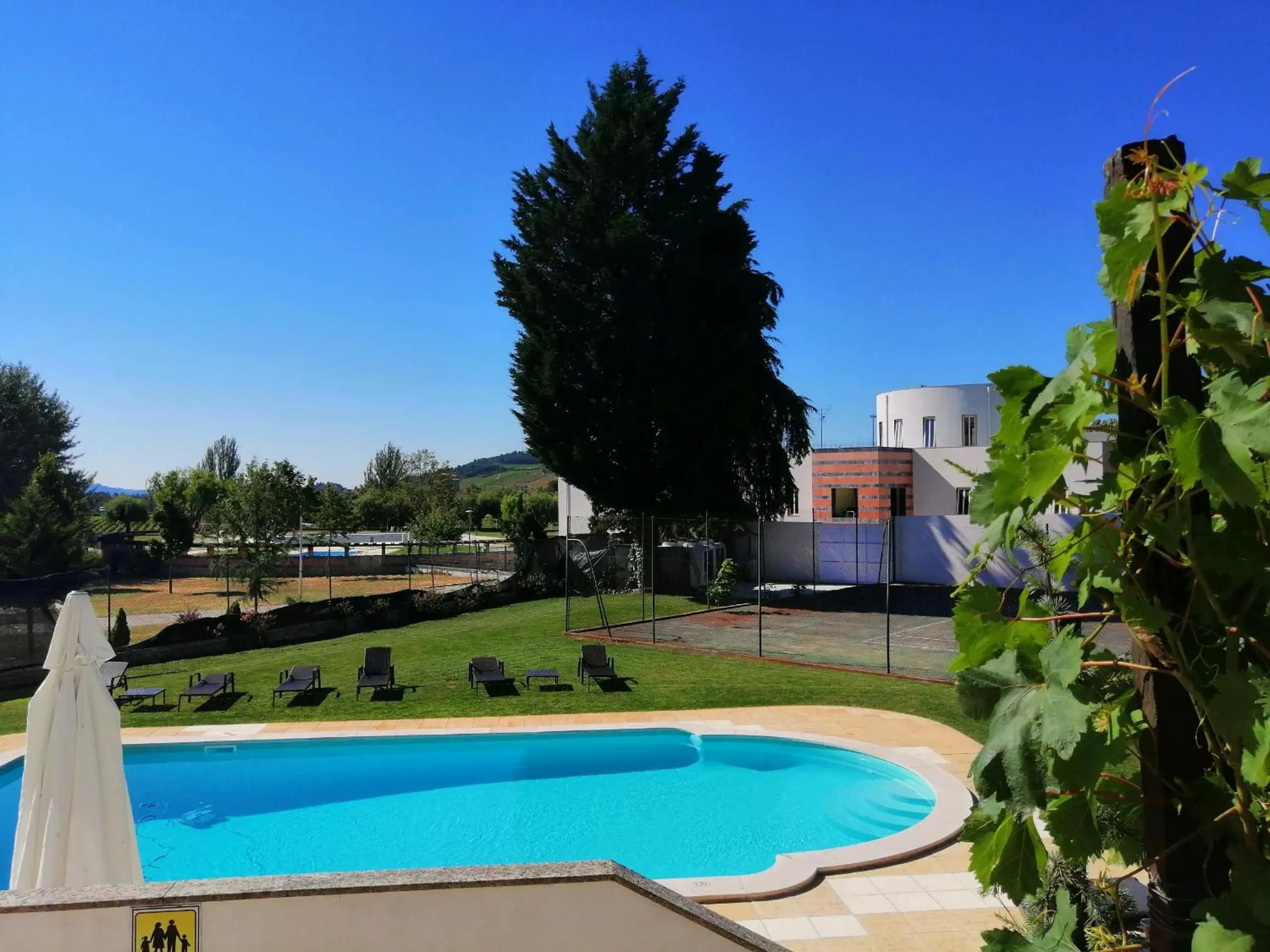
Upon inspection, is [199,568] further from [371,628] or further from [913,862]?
[913,862]

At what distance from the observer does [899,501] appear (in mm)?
32812

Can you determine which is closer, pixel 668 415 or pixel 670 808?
pixel 670 808

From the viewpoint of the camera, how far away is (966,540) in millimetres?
27625

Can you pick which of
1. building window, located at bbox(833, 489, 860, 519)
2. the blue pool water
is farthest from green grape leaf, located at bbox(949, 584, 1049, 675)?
building window, located at bbox(833, 489, 860, 519)

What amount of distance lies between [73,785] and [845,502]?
3135 cm

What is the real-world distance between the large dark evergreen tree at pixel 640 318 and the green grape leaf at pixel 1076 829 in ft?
84.5

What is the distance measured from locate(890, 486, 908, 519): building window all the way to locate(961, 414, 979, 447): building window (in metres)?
7.12

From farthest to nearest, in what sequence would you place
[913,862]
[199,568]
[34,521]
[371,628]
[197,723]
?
[199,568]
[34,521]
[371,628]
[197,723]
[913,862]

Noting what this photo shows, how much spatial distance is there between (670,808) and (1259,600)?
10.1 m

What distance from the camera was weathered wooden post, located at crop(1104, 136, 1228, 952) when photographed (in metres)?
1.40

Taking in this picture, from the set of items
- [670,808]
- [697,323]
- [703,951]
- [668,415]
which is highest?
[697,323]

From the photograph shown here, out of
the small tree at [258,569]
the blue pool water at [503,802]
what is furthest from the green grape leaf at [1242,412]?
the small tree at [258,569]

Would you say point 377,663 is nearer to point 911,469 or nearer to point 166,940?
point 166,940

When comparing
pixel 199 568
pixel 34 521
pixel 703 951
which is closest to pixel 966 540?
pixel 703 951
